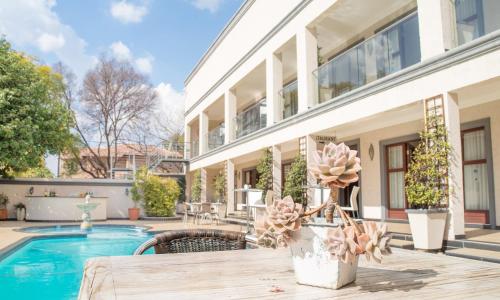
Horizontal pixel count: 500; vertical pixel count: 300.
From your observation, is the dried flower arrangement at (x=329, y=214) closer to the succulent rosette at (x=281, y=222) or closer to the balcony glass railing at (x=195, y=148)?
the succulent rosette at (x=281, y=222)

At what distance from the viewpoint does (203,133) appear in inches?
753

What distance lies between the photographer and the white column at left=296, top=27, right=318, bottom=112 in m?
9.88

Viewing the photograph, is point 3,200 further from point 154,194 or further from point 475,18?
point 475,18

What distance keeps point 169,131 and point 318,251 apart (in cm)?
3112

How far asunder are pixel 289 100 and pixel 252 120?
2.57 meters

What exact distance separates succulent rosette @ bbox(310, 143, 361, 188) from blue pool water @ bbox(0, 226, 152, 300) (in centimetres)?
497

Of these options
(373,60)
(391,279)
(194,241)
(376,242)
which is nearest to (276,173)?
(373,60)

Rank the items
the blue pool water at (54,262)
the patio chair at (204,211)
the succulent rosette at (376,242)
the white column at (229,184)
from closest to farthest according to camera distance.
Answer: the succulent rosette at (376,242)
the blue pool water at (54,262)
the patio chair at (204,211)
the white column at (229,184)

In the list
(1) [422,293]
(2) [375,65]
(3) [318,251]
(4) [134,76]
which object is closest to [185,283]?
(3) [318,251]

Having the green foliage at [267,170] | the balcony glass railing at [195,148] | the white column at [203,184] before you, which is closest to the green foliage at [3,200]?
the white column at [203,184]

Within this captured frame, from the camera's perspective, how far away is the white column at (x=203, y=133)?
1875 cm

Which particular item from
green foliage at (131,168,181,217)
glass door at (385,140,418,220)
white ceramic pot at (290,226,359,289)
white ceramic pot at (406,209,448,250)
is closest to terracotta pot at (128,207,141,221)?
green foliage at (131,168,181,217)

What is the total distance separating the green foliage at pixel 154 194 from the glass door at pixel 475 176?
12.4 metres

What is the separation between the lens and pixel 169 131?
3159cm
